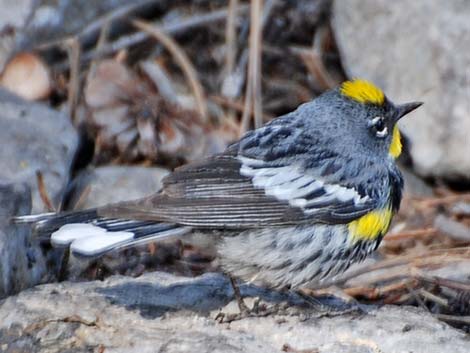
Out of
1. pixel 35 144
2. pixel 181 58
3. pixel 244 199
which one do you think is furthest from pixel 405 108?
pixel 181 58

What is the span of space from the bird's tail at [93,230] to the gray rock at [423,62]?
8.30ft

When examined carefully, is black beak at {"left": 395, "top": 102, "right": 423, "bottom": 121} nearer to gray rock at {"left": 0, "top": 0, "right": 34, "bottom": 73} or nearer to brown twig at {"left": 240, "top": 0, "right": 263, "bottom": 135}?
brown twig at {"left": 240, "top": 0, "right": 263, "bottom": 135}

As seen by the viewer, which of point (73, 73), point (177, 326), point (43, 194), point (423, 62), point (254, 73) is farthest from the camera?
point (254, 73)

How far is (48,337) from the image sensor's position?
432cm

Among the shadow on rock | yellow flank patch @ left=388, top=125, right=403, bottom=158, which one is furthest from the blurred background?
yellow flank patch @ left=388, top=125, right=403, bottom=158

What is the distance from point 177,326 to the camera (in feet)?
14.9

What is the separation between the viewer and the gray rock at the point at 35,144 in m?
5.81

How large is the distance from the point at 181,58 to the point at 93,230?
3138 mm

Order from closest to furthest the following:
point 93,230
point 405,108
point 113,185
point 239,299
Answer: point 93,230
point 239,299
point 405,108
point 113,185

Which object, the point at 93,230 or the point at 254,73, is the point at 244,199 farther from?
the point at 254,73

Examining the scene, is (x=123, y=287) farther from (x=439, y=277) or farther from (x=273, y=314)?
(x=439, y=277)

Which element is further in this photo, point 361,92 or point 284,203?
point 361,92

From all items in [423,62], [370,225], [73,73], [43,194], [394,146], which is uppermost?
[73,73]

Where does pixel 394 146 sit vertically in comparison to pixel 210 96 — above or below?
below
